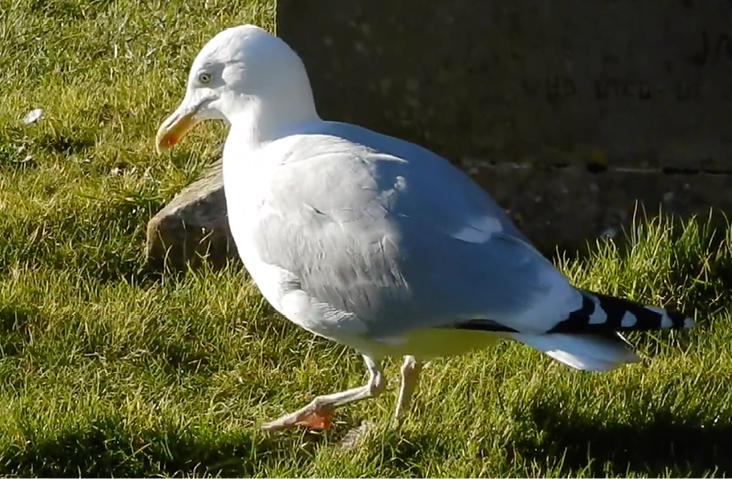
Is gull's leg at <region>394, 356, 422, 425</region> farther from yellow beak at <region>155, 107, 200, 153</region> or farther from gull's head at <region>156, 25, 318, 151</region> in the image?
yellow beak at <region>155, 107, 200, 153</region>

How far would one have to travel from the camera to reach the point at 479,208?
300 centimetres

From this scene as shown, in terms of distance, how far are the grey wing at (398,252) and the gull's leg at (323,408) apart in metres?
0.41

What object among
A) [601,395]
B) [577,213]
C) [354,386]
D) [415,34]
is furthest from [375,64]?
[601,395]

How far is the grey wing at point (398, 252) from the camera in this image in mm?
2812

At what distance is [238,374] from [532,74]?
1.34 meters

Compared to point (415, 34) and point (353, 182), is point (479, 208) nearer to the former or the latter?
point (353, 182)

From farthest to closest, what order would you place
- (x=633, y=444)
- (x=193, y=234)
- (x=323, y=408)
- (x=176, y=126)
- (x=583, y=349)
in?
(x=193, y=234) < (x=176, y=126) < (x=323, y=408) < (x=633, y=444) < (x=583, y=349)

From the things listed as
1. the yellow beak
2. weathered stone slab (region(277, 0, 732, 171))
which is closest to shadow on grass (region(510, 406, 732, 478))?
weathered stone slab (region(277, 0, 732, 171))

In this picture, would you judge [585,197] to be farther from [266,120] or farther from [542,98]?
[266,120]

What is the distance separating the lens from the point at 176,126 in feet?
11.4

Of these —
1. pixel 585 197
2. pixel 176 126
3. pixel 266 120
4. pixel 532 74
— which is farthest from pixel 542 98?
pixel 176 126

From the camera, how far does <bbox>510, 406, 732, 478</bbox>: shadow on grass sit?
3.10 m

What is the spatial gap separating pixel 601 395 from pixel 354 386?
71cm

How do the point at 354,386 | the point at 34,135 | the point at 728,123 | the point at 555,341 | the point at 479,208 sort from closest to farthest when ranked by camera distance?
the point at 555,341 → the point at 479,208 → the point at 354,386 → the point at 728,123 → the point at 34,135
